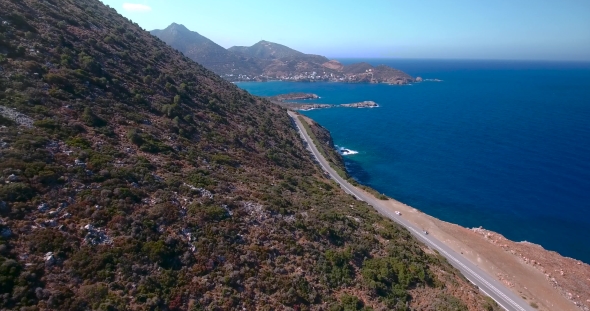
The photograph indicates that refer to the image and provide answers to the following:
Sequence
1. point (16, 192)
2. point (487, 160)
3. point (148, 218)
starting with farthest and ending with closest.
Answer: point (487, 160) → point (148, 218) → point (16, 192)

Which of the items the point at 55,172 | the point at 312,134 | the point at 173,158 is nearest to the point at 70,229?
the point at 55,172

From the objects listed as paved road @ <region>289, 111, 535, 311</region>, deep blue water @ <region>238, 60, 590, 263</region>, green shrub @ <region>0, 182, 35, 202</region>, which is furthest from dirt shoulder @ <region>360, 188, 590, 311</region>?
green shrub @ <region>0, 182, 35, 202</region>

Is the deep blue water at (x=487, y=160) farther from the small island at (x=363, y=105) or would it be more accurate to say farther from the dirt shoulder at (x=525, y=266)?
the dirt shoulder at (x=525, y=266)

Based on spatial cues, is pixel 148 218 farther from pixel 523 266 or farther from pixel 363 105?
pixel 363 105

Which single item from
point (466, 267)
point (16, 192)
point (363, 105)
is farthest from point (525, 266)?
point (363, 105)

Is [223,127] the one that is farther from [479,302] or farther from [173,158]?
[479,302]

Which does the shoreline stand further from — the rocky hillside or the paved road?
the rocky hillside
